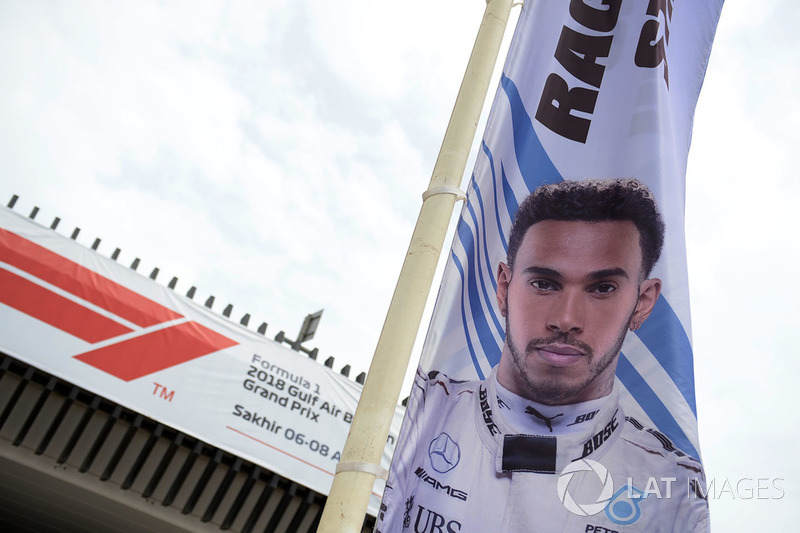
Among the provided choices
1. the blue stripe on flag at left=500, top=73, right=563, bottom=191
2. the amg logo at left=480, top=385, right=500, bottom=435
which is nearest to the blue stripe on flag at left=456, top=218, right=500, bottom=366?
the amg logo at left=480, top=385, right=500, bottom=435

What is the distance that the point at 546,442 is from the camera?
2141 mm

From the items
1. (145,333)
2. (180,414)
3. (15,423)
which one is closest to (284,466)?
(180,414)

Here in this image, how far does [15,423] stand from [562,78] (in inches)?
314

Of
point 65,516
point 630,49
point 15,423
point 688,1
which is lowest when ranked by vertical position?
point 65,516

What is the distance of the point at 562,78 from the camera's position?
8.68 ft

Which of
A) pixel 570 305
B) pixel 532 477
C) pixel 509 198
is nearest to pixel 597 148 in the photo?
pixel 509 198

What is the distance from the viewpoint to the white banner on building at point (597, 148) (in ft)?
7.30

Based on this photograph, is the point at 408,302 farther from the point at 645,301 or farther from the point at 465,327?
the point at 645,301

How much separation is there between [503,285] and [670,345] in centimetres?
56

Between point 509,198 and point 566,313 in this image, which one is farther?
point 509,198

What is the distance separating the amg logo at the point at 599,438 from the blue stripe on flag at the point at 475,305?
14.8 inches

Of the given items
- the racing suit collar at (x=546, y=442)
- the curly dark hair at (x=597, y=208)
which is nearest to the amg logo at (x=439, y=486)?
the racing suit collar at (x=546, y=442)

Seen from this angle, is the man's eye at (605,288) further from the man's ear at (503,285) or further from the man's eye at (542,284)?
the man's ear at (503,285)

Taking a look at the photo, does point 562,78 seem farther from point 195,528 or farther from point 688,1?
point 195,528
